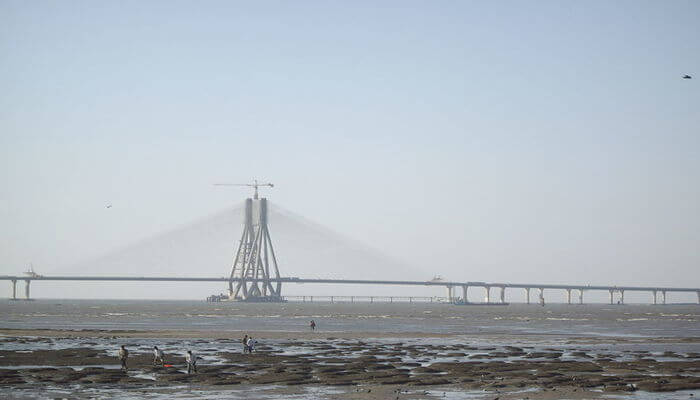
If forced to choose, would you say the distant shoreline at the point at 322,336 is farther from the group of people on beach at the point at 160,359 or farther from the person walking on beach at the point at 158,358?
the group of people on beach at the point at 160,359

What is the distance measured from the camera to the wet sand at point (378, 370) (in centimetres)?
3472

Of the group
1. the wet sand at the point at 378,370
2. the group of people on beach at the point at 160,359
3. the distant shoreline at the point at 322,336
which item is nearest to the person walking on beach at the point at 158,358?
the group of people on beach at the point at 160,359

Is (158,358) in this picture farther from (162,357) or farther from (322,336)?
(322,336)

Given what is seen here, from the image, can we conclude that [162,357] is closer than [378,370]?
No

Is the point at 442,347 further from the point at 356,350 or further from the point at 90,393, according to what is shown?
the point at 90,393

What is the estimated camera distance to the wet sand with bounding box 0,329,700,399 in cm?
3472

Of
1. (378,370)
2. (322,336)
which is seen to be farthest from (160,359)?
(322,336)

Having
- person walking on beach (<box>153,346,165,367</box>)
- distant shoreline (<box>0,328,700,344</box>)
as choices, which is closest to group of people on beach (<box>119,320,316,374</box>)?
person walking on beach (<box>153,346,165,367</box>)

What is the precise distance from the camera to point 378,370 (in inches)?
1607

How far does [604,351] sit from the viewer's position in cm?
5375


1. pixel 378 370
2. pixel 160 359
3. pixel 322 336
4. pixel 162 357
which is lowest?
pixel 322 336

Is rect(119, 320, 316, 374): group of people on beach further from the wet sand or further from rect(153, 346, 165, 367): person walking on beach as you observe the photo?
the wet sand

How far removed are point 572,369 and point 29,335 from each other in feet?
137

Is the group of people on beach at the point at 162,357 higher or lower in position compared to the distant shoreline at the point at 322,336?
higher
